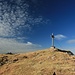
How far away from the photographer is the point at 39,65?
1197 inches

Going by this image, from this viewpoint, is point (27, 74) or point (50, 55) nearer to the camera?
point (27, 74)

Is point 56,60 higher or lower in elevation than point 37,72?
higher

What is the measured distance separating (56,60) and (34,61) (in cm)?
531

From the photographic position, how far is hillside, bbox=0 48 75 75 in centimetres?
2711

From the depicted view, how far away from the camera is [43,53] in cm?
3866

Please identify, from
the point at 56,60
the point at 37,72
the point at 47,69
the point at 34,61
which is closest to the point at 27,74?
the point at 37,72

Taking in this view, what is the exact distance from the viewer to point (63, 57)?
111ft

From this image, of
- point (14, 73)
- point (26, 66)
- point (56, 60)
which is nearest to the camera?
point (14, 73)

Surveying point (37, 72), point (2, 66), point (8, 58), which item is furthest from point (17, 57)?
point (37, 72)

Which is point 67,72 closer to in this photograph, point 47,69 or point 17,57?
point 47,69

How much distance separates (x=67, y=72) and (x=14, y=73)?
10.7 metres

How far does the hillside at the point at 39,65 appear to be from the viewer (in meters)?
27.1

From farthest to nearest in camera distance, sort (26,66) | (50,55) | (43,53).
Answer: (43,53)
(50,55)
(26,66)

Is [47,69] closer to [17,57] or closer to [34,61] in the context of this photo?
[34,61]
